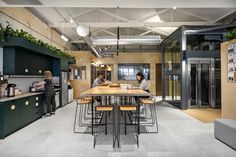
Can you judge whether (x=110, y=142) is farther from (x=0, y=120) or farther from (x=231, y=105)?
(x=231, y=105)

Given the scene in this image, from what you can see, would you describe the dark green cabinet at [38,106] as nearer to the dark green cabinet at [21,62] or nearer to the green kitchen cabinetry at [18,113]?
the green kitchen cabinetry at [18,113]

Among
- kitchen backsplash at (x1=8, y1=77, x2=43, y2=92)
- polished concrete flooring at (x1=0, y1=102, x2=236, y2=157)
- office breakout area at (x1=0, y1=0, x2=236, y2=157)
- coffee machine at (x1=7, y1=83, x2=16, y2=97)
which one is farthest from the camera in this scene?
kitchen backsplash at (x1=8, y1=77, x2=43, y2=92)

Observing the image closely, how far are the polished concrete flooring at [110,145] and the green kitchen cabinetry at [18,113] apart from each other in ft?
0.59

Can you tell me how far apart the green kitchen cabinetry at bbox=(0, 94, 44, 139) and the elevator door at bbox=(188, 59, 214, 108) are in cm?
622

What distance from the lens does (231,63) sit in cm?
536

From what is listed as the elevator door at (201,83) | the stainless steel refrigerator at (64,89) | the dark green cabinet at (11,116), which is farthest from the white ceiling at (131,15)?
the dark green cabinet at (11,116)

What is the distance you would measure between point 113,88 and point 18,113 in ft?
8.61

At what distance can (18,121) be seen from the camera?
485 centimetres

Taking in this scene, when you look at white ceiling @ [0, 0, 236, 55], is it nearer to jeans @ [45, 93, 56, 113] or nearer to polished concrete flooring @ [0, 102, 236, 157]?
jeans @ [45, 93, 56, 113]

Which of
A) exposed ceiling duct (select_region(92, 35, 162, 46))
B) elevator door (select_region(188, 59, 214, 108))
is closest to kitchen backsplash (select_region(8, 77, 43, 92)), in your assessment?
exposed ceiling duct (select_region(92, 35, 162, 46))

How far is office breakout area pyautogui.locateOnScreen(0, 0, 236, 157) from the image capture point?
12.7ft

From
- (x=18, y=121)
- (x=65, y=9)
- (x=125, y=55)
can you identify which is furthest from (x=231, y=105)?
(x=125, y=55)

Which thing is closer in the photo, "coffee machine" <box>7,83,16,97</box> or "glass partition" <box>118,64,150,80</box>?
"coffee machine" <box>7,83,16,97</box>

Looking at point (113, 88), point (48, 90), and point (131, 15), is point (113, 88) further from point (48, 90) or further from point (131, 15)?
point (131, 15)
